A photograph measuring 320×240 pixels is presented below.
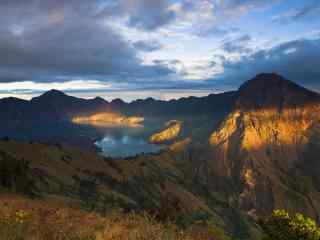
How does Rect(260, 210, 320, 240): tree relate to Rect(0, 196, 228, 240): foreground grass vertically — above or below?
below

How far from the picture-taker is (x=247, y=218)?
182000 millimetres

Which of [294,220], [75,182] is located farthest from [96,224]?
[75,182]

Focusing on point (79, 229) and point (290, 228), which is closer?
point (79, 229)

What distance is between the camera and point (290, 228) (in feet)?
82.9

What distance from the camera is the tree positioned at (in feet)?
79.5

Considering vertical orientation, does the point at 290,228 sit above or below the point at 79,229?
below

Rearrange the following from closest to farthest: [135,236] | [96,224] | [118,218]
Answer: [135,236] < [96,224] < [118,218]

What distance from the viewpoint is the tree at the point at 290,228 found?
24217mm

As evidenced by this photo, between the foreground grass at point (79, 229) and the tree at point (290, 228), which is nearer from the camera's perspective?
the foreground grass at point (79, 229)

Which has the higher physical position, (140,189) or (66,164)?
(66,164)

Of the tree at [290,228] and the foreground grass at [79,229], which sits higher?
the foreground grass at [79,229]

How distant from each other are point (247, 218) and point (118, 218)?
602 ft

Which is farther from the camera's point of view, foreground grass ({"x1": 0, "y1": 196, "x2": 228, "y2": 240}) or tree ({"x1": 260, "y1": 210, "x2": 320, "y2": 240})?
tree ({"x1": 260, "y1": 210, "x2": 320, "y2": 240})

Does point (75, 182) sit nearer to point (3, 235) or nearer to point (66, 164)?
point (66, 164)
